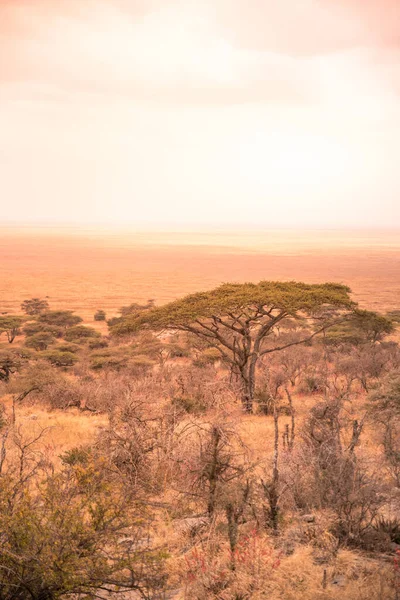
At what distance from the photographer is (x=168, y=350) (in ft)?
105

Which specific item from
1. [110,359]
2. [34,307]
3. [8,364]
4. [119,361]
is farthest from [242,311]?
[34,307]

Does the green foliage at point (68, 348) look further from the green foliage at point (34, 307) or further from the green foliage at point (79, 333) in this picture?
the green foliage at point (34, 307)

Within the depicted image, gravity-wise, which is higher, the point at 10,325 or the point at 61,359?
the point at 10,325

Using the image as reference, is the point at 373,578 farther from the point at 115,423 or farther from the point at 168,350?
the point at 168,350

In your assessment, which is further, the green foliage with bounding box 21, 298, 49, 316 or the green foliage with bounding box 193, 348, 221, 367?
the green foliage with bounding box 21, 298, 49, 316

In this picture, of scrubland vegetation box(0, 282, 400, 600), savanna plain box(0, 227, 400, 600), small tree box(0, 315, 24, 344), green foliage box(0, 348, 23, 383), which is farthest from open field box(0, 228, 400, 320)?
scrubland vegetation box(0, 282, 400, 600)

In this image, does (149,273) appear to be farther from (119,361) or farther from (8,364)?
(8,364)

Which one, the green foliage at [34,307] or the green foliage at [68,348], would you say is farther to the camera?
the green foliage at [34,307]

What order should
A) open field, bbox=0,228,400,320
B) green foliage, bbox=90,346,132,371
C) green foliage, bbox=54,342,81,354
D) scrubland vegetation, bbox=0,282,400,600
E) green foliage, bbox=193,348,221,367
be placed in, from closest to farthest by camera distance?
scrubland vegetation, bbox=0,282,400,600, green foliage, bbox=90,346,132,371, green foliage, bbox=193,348,221,367, green foliage, bbox=54,342,81,354, open field, bbox=0,228,400,320

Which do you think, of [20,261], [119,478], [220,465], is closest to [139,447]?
[119,478]

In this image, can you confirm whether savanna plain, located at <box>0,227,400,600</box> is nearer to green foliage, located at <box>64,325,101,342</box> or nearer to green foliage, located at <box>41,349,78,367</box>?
green foliage, located at <box>41,349,78,367</box>

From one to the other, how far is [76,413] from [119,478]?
8.59 m

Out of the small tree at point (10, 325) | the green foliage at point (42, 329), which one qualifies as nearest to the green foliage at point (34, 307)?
the green foliage at point (42, 329)

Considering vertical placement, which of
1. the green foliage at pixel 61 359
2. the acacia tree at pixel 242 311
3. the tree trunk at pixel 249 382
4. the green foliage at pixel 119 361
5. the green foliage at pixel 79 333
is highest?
the acacia tree at pixel 242 311
